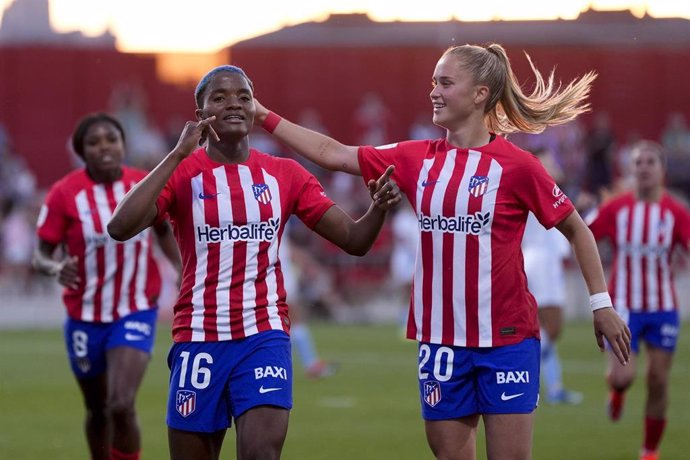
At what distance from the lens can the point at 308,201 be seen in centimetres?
602

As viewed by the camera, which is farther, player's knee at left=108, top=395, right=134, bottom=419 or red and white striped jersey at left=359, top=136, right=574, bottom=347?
player's knee at left=108, top=395, right=134, bottom=419

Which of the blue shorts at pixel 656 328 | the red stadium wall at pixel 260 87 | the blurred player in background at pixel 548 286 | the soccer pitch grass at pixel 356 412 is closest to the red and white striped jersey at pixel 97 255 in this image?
the soccer pitch grass at pixel 356 412

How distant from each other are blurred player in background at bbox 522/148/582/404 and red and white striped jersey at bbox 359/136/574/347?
6423mm

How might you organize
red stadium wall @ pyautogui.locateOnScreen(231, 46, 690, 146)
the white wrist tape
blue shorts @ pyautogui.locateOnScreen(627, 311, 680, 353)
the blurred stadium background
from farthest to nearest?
red stadium wall @ pyautogui.locateOnScreen(231, 46, 690, 146) → the blurred stadium background → blue shorts @ pyautogui.locateOnScreen(627, 311, 680, 353) → the white wrist tape

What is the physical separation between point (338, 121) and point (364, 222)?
24.1 m

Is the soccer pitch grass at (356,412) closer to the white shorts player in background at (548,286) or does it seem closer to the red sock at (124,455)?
the white shorts player in background at (548,286)

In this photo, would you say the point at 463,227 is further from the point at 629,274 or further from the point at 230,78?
the point at 629,274

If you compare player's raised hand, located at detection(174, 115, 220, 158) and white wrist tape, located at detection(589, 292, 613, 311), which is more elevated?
player's raised hand, located at detection(174, 115, 220, 158)

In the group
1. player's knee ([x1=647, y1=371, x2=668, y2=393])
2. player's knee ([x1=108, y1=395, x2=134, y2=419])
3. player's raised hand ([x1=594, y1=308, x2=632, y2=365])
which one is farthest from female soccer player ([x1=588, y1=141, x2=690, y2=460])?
player's raised hand ([x1=594, y1=308, x2=632, y2=365])

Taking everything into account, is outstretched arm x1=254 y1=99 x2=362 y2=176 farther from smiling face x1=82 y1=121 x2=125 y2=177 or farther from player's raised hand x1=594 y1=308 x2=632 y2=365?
smiling face x1=82 y1=121 x2=125 y2=177

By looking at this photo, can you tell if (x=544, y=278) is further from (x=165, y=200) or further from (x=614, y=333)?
(x=165, y=200)

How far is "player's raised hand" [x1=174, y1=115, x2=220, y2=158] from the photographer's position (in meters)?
5.50

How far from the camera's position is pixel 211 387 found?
18.7 feet

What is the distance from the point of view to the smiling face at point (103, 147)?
26.5ft
